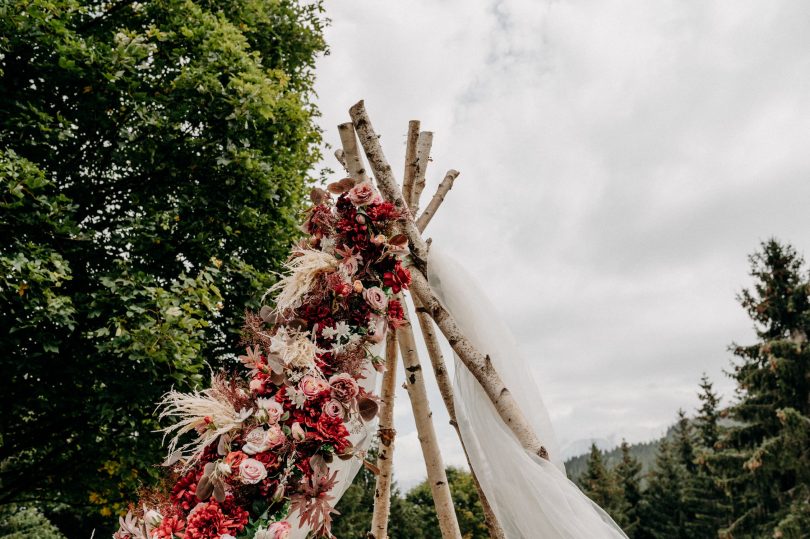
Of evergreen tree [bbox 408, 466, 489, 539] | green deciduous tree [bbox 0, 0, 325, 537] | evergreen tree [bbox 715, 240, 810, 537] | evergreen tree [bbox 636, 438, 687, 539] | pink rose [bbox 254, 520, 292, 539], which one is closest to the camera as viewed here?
pink rose [bbox 254, 520, 292, 539]

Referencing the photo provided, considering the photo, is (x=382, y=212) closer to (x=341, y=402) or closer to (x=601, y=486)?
(x=341, y=402)

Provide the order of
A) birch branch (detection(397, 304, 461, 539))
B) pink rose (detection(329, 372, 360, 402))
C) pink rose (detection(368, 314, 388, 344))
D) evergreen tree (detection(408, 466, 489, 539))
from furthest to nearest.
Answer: evergreen tree (detection(408, 466, 489, 539)) → birch branch (detection(397, 304, 461, 539)) → pink rose (detection(368, 314, 388, 344)) → pink rose (detection(329, 372, 360, 402))

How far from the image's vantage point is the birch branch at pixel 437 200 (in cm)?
464

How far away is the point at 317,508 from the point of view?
9.06ft

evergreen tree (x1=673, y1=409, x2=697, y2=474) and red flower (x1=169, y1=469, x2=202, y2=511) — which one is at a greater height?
evergreen tree (x1=673, y1=409, x2=697, y2=474)

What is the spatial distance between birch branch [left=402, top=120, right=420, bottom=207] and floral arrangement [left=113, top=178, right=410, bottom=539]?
3.90 feet

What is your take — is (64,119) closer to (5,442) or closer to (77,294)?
(77,294)

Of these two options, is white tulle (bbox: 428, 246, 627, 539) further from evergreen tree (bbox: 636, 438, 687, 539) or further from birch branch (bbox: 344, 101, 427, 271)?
evergreen tree (bbox: 636, 438, 687, 539)

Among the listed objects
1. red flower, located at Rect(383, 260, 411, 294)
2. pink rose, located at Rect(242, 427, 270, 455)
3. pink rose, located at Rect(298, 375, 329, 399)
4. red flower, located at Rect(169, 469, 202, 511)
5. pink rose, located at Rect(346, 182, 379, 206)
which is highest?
pink rose, located at Rect(346, 182, 379, 206)

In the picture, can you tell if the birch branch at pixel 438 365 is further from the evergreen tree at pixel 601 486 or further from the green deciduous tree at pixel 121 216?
the evergreen tree at pixel 601 486

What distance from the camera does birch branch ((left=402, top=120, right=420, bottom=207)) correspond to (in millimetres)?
4512

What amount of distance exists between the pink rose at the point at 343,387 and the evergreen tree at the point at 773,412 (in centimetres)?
1639

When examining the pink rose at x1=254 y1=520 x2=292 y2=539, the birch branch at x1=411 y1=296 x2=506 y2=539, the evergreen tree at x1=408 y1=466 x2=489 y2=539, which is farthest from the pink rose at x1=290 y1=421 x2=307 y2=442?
the evergreen tree at x1=408 y1=466 x2=489 y2=539

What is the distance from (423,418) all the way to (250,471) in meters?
2.10
